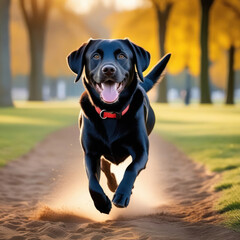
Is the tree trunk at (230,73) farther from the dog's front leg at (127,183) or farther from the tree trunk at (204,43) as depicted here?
the dog's front leg at (127,183)

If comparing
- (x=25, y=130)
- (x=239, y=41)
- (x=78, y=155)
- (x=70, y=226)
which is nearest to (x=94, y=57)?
(x=70, y=226)

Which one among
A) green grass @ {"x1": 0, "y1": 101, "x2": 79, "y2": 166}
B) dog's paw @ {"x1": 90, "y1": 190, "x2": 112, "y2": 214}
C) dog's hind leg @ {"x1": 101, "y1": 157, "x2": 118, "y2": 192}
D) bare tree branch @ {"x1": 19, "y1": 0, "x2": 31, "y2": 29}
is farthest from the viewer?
bare tree branch @ {"x1": 19, "y1": 0, "x2": 31, "y2": 29}

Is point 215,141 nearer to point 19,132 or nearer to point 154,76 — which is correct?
point 19,132

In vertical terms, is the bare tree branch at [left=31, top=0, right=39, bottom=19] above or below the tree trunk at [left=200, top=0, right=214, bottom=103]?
above

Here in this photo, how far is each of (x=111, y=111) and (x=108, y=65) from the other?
576 mm

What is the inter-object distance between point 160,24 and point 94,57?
1066 inches

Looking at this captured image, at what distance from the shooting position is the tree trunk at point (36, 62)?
31.7 m

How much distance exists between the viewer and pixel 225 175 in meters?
7.76

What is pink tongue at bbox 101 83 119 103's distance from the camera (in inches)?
171

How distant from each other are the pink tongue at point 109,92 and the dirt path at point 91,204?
53.5 inches

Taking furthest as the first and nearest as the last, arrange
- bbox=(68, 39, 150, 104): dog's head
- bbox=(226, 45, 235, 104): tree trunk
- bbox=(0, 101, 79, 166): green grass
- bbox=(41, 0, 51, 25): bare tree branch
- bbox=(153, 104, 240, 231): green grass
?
bbox=(41, 0, 51, 25): bare tree branch → bbox=(226, 45, 235, 104): tree trunk → bbox=(0, 101, 79, 166): green grass → bbox=(153, 104, 240, 231): green grass → bbox=(68, 39, 150, 104): dog's head

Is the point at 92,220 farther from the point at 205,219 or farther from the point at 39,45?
the point at 39,45

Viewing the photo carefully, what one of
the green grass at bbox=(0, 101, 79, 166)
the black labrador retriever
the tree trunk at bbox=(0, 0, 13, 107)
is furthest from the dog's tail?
the tree trunk at bbox=(0, 0, 13, 107)

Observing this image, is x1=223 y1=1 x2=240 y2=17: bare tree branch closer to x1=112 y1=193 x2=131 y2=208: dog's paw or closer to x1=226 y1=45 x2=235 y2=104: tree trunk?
x1=226 y1=45 x2=235 y2=104: tree trunk
